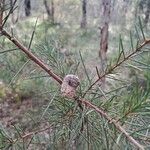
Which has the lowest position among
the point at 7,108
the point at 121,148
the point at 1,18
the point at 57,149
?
the point at 7,108

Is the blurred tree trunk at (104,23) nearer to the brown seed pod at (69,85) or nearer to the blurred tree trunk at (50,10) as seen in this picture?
the brown seed pod at (69,85)

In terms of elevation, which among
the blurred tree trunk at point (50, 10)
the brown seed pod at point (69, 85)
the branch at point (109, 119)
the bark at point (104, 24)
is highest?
the brown seed pod at point (69, 85)

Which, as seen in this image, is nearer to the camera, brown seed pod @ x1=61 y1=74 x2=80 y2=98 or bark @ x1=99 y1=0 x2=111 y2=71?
brown seed pod @ x1=61 y1=74 x2=80 y2=98

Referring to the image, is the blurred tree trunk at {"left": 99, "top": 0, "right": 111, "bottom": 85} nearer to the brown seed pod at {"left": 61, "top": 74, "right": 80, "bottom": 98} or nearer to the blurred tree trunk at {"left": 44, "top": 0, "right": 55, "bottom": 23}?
the brown seed pod at {"left": 61, "top": 74, "right": 80, "bottom": 98}

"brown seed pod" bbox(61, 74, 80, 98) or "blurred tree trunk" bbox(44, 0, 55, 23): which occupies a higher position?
"brown seed pod" bbox(61, 74, 80, 98)

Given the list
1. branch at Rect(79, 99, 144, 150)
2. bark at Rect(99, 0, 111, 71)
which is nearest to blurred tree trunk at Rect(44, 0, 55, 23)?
bark at Rect(99, 0, 111, 71)

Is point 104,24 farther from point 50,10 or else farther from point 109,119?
point 50,10

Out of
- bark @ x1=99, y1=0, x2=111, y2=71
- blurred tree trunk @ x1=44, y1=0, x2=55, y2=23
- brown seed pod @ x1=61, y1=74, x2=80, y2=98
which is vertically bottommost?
blurred tree trunk @ x1=44, y1=0, x2=55, y2=23

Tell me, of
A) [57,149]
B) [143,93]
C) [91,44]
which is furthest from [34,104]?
[143,93]

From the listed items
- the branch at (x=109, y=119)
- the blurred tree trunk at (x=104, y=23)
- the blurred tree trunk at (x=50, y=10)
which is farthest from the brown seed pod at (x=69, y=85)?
the blurred tree trunk at (x=50, y=10)

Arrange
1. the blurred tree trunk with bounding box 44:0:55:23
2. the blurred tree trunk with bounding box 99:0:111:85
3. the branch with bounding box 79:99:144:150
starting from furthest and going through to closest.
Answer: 1. the blurred tree trunk with bounding box 44:0:55:23
2. the blurred tree trunk with bounding box 99:0:111:85
3. the branch with bounding box 79:99:144:150

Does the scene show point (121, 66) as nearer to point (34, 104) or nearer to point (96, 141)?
point (96, 141)
